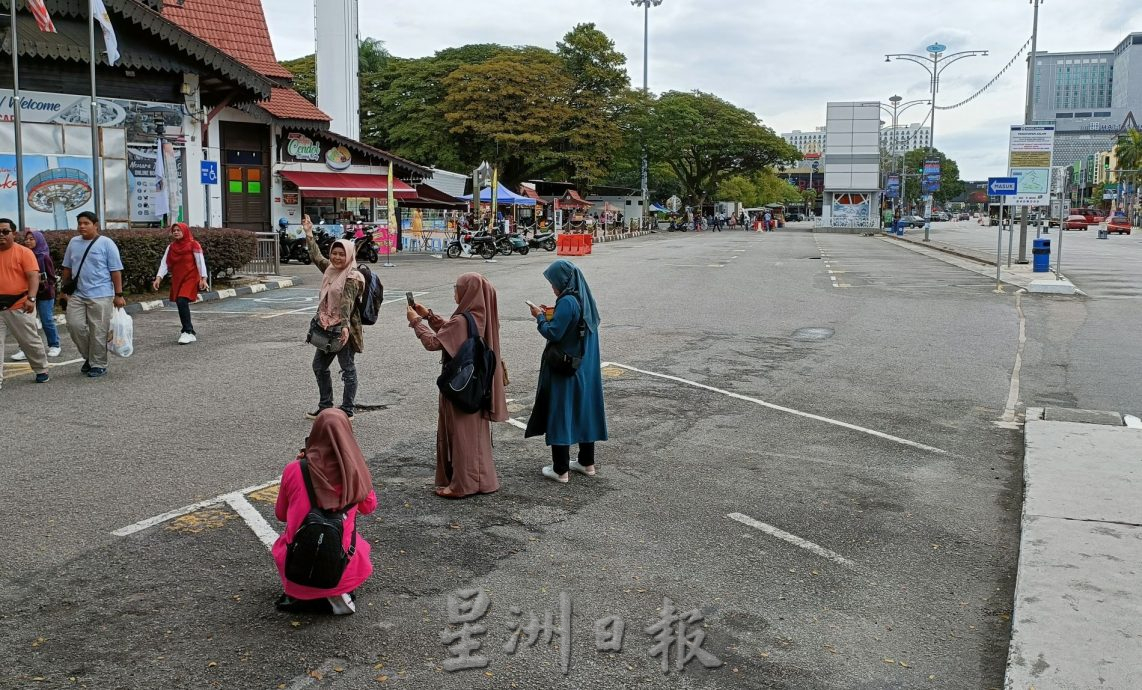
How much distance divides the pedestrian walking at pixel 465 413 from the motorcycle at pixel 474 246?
2507 centimetres

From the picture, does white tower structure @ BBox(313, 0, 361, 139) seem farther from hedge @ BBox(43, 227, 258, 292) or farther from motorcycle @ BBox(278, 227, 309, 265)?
hedge @ BBox(43, 227, 258, 292)

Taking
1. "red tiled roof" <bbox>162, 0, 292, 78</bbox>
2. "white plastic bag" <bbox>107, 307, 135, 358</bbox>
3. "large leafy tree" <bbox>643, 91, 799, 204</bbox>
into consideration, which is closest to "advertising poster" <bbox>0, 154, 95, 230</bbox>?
"red tiled roof" <bbox>162, 0, 292, 78</bbox>

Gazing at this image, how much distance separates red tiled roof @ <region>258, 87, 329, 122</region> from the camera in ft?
101

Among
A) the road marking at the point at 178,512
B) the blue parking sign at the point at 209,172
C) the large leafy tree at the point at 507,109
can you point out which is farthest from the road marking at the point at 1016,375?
the large leafy tree at the point at 507,109

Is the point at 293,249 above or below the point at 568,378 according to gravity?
above

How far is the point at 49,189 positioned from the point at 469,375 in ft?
58.6

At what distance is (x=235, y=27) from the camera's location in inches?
1245

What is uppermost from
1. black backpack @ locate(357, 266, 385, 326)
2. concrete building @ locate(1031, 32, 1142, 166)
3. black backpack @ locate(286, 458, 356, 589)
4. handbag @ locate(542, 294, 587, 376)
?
concrete building @ locate(1031, 32, 1142, 166)

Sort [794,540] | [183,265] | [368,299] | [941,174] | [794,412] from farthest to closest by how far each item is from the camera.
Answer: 1. [941,174]
2. [183,265]
3. [794,412]
4. [368,299]
5. [794,540]

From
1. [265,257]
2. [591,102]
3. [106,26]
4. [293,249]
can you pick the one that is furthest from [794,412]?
[591,102]

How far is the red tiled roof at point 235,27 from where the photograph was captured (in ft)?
100

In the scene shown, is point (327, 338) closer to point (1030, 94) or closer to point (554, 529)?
point (554, 529)

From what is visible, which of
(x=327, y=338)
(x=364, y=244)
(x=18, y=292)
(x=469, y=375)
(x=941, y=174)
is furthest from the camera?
(x=941, y=174)

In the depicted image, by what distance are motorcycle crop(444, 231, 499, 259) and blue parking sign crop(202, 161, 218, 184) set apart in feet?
30.9
